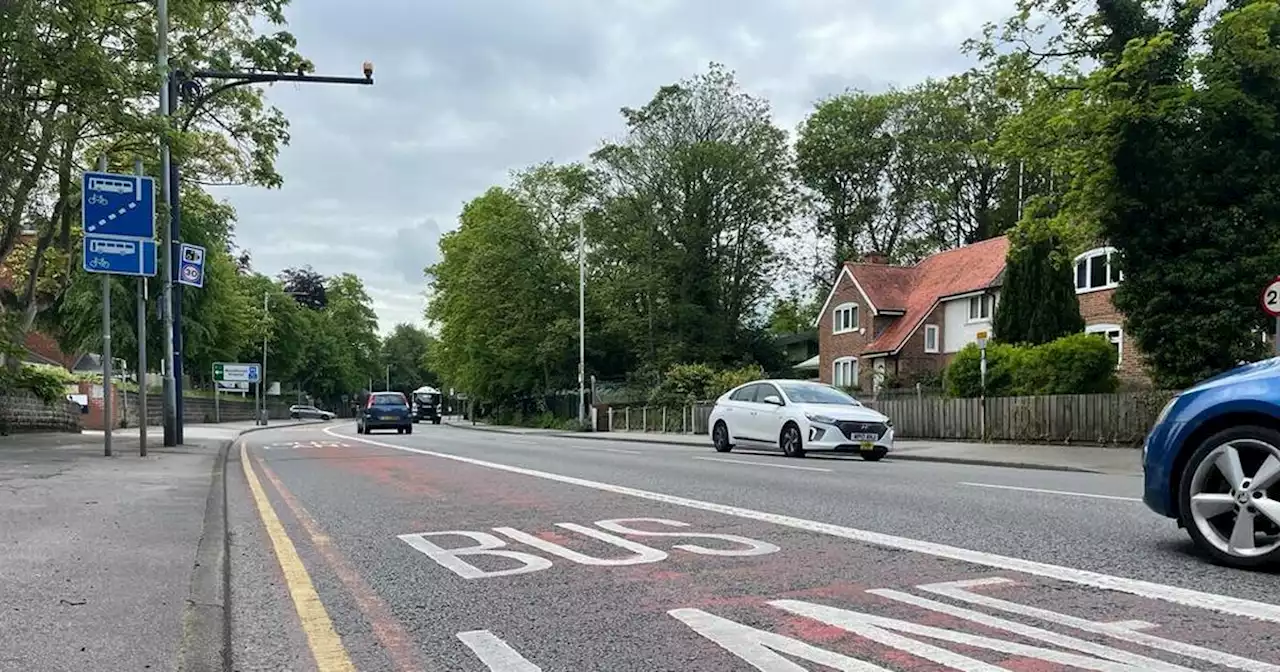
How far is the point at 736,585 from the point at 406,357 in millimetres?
138352

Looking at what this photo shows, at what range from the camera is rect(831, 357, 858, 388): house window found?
46.3 m

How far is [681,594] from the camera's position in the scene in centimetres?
534

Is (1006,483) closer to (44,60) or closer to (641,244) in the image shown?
(44,60)

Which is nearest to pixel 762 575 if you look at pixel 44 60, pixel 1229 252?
pixel 44 60

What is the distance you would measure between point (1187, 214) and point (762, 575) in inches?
708

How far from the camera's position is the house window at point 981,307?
38.7m

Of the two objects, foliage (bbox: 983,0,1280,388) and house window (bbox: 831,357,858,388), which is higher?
foliage (bbox: 983,0,1280,388)

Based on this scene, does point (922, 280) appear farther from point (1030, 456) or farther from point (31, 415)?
point (31, 415)

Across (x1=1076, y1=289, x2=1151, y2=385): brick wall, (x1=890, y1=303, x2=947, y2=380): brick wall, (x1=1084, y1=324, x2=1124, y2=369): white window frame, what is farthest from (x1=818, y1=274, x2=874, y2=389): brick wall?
(x1=1084, y1=324, x2=1124, y2=369): white window frame

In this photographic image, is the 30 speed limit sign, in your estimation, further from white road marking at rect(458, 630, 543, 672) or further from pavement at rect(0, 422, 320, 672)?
pavement at rect(0, 422, 320, 672)

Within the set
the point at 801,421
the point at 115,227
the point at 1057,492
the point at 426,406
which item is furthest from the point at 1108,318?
the point at 426,406

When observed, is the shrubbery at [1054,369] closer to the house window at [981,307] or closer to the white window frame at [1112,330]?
the white window frame at [1112,330]

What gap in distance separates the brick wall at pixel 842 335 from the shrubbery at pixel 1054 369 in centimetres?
1873

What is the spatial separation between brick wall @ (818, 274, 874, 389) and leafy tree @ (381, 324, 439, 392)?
93221 millimetres
